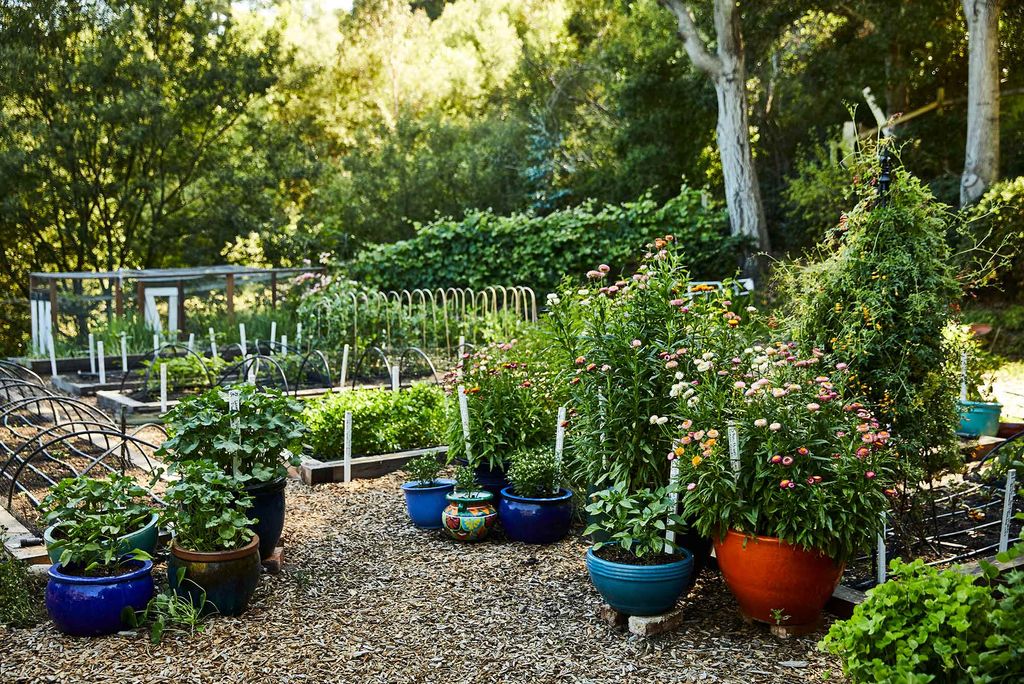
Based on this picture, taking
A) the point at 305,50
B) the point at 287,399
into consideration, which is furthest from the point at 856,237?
the point at 305,50

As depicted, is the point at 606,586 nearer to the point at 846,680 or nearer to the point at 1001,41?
the point at 846,680

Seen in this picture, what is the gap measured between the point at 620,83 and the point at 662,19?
1.47 m

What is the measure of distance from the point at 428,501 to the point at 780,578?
2410 millimetres

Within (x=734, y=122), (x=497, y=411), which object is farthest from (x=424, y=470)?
(x=734, y=122)

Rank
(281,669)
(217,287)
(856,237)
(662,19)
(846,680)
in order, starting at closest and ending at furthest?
(846,680)
(281,669)
(856,237)
(217,287)
(662,19)

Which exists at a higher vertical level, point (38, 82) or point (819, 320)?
point (38, 82)

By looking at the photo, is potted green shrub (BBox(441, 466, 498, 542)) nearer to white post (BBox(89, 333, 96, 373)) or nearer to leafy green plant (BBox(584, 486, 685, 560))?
leafy green plant (BBox(584, 486, 685, 560))

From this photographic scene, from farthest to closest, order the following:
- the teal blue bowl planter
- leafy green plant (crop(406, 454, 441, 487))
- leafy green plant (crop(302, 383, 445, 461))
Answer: leafy green plant (crop(302, 383, 445, 461)) < the teal blue bowl planter < leafy green plant (crop(406, 454, 441, 487))

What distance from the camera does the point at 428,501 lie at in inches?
221

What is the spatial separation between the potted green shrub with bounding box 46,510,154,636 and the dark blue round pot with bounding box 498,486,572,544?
2.05 metres

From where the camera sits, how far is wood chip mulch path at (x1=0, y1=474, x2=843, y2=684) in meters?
3.69

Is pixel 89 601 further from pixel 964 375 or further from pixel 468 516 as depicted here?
pixel 964 375

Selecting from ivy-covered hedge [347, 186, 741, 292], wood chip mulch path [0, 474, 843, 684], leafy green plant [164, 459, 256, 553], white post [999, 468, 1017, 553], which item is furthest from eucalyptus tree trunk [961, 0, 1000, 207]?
leafy green plant [164, 459, 256, 553]

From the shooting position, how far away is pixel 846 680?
353 centimetres
